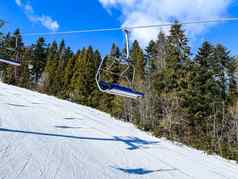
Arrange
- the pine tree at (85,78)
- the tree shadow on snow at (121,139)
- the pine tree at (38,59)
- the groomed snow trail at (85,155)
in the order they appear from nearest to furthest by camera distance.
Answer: the groomed snow trail at (85,155), the tree shadow on snow at (121,139), the pine tree at (85,78), the pine tree at (38,59)

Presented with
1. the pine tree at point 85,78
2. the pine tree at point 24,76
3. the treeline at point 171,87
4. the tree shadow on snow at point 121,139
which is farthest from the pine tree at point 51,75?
the tree shadow on snow at point 121,139

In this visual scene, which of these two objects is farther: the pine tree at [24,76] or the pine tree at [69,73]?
the pine tree at [69,73]

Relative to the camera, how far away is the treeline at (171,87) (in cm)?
1457

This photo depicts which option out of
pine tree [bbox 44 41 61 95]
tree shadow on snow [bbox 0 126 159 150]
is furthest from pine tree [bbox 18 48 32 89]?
tree shadow on snow [bbox 0 126 159 150]

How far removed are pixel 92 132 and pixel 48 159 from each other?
3.46 meters

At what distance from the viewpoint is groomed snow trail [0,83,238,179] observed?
4.85 metres

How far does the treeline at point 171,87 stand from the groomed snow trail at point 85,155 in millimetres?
2136

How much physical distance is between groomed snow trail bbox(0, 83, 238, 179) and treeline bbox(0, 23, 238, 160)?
2.14m

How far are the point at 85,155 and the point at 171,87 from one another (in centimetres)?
1686

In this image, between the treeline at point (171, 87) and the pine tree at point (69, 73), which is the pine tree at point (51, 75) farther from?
the pine tree at point (69, 73)

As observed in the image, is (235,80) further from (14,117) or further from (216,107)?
(14,117)

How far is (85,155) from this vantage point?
6.01 metres

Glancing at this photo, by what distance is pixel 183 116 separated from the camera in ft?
56.2

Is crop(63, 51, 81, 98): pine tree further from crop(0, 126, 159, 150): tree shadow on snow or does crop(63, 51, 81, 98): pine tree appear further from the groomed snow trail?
crop(0, 126, 159, 150): tree shadow on snow
